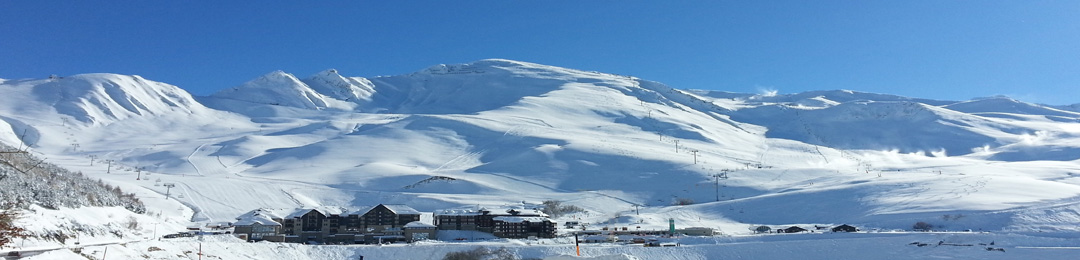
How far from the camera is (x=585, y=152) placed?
11144 cm

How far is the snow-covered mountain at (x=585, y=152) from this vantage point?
7212 centimetres

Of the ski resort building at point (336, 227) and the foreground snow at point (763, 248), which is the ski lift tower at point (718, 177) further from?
the foreground snow at point (763, 248)

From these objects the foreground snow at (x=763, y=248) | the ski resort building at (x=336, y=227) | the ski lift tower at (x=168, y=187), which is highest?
the ski lift tower at (x=168, y=187)

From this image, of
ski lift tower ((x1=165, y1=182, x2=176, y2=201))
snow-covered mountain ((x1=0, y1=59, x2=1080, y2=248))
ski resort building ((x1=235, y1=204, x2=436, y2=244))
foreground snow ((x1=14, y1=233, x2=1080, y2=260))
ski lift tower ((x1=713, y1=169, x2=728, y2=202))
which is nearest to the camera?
foreground snow ((x1=14, y1=233, x2=1080, y2=260))

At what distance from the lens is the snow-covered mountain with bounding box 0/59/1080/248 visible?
237 feet

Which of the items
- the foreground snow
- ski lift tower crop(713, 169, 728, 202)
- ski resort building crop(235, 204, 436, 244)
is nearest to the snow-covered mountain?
ski lift tower crop(713, 169, 728, 202)

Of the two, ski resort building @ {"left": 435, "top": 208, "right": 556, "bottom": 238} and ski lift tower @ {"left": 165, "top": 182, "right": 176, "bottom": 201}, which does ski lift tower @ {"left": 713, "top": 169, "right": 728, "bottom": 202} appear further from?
ski lift tower @ {"left": 165, "top": 182, "right": 176, "bottom": 201}

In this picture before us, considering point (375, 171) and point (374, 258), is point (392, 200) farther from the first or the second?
point (374, 258)

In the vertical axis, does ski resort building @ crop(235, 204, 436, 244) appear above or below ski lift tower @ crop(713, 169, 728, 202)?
below

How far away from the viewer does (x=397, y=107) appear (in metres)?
194

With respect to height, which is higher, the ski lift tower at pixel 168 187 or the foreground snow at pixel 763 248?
the ski lift tower at pixel 168 187

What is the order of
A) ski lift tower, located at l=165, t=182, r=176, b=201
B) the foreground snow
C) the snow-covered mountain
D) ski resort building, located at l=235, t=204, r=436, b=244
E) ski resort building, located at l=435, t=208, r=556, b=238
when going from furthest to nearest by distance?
1. ski lift tower, located at l=165, t=182, r=176, b=201
2. the snow-covered mountain
3. ski resort building, located at l=435, t=208, r=556, b=238
4. ski resort building, located at l=235, t=204, r=436, b=244
5. the foreground snow

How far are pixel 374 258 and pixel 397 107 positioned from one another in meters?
154

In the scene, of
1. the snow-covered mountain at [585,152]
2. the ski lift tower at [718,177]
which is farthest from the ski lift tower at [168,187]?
the ski lift tower at [718,177]
